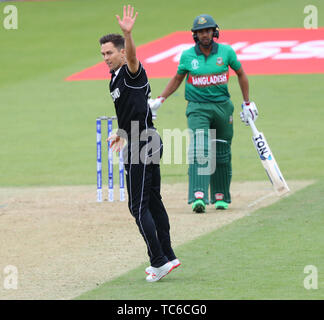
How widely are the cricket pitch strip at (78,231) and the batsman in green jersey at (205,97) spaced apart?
1.49 feet

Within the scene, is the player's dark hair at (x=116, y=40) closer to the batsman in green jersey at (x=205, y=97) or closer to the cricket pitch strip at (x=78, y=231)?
the cricket pitch strip at (x=78, y=231)

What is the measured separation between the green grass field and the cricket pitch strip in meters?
0.29

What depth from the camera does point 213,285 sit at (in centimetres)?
703

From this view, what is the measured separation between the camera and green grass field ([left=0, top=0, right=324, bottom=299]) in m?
7.38

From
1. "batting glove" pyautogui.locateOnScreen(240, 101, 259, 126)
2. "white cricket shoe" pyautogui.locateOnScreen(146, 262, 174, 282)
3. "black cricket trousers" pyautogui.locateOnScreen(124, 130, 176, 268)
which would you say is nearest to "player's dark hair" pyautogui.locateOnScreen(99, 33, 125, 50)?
"black cricket trousers" pyautogui.locateOnScreen(124, 130, 176, 268)

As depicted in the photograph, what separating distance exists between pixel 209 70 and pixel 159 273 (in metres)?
3.67

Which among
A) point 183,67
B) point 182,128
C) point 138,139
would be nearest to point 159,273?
point 138,139

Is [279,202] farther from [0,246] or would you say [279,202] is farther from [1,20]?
[1,20]

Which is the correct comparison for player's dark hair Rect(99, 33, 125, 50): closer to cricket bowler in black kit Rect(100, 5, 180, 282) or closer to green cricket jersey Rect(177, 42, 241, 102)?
cricket bowler in black kit Rect(100, 5, 180, 282)

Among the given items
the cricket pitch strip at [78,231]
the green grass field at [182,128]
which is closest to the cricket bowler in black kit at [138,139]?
the green grass field at [182,128]

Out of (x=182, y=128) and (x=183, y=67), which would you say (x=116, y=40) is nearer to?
(x=183, y=67)

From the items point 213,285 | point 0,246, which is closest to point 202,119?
point 0,246

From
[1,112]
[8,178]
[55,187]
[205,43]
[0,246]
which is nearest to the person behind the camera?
[0,246]

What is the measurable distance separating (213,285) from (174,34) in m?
18.9
